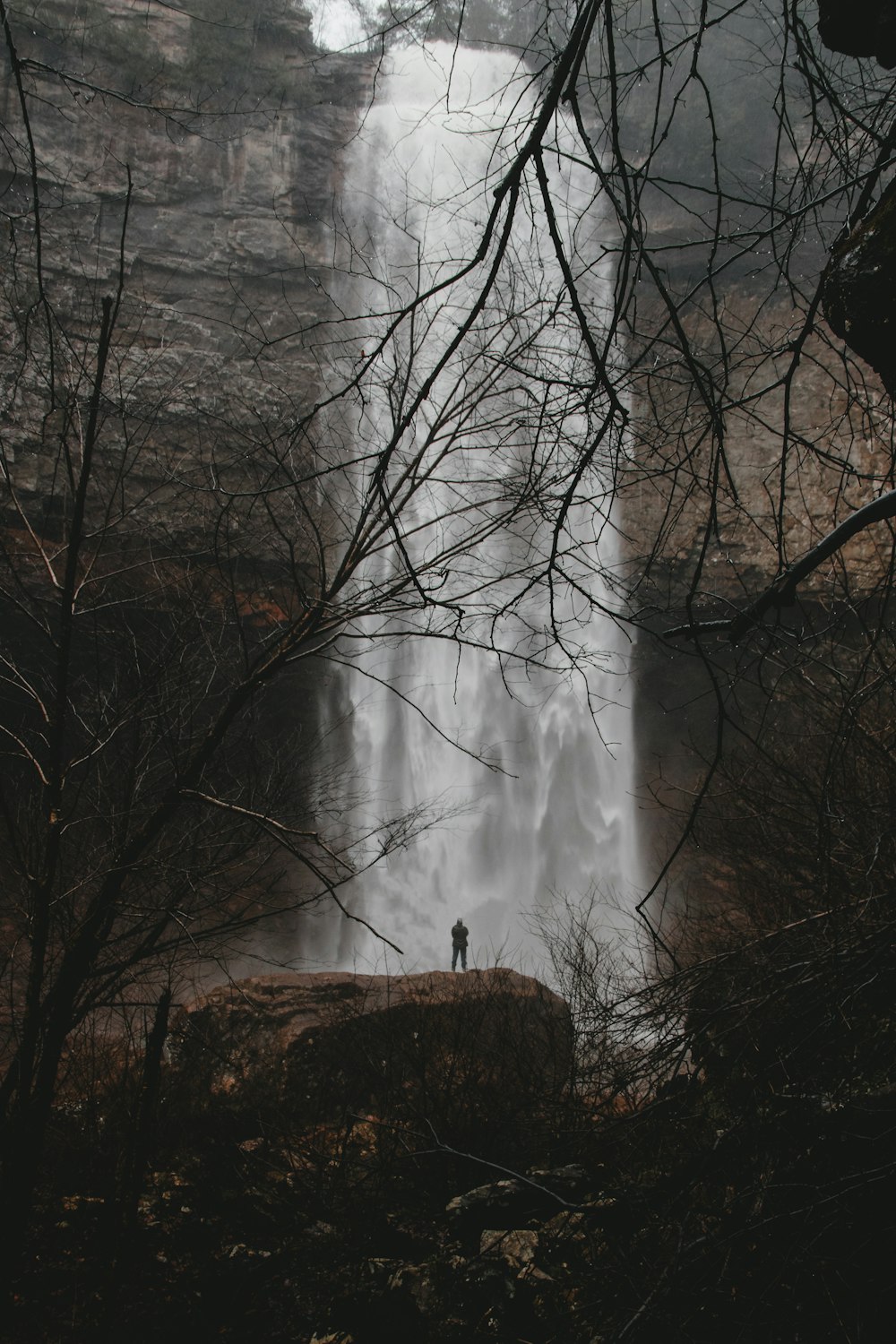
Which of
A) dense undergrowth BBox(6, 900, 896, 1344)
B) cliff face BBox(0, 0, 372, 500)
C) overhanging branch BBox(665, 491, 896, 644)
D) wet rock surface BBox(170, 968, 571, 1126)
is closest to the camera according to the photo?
overhanging branch BBox(665, 491, 896, 644)

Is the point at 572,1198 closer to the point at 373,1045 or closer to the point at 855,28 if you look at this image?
the point at 373,1045

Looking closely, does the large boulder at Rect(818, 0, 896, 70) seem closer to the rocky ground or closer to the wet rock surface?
the rocky ground

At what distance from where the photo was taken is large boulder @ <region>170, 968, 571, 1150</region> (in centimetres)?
735

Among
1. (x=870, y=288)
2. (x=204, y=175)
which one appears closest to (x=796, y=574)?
(x=870, y=288)

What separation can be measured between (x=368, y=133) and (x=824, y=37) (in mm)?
20124

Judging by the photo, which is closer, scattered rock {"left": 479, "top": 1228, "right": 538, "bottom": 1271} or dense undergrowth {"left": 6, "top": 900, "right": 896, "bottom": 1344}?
dense undergrowth {"left": 6, "top": 900, "right": 896, "bottom": 1344}

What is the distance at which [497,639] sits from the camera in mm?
18875

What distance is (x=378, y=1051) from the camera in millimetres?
7852

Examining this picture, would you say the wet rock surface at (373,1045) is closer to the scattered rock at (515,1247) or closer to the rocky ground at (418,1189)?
the rocky ground at (418,1189)

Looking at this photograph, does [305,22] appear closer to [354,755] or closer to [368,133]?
[368,133]

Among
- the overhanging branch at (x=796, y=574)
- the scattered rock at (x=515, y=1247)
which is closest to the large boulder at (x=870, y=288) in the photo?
the overhanging branch at (x=796, y=574)

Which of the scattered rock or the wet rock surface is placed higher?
the wet rock surface

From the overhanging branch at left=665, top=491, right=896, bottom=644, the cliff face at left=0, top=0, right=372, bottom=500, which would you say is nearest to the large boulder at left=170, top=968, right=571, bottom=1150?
the overhanging branch at left=665, top=491, right=896, bottom=644

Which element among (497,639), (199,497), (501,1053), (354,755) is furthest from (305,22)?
(501,1053)
